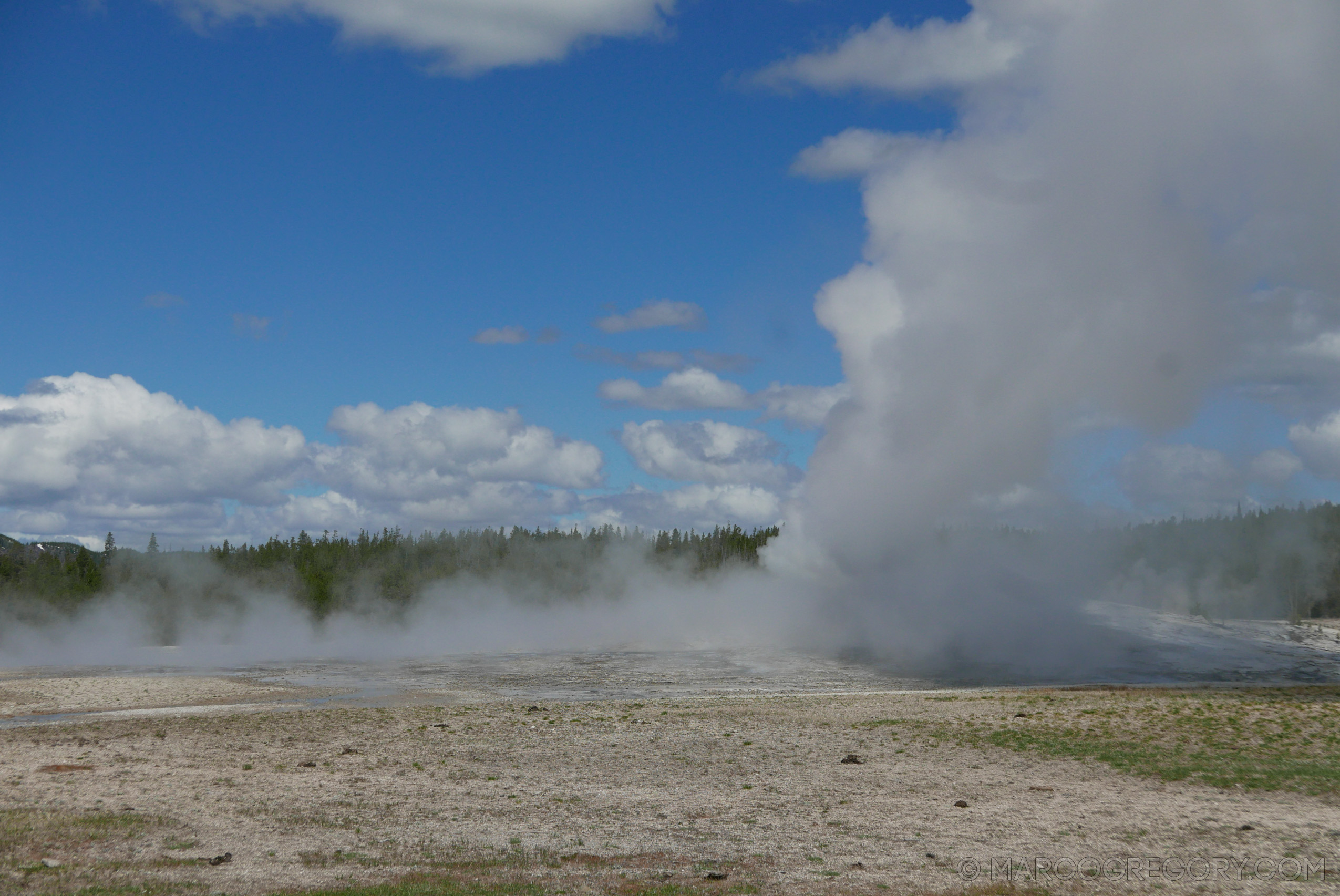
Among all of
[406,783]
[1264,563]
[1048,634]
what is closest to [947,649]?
[1048,634]

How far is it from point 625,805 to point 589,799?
1.12m

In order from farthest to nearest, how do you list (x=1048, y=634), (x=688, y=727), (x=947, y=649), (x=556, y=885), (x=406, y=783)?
(x=1048, y=634) < (x=947, y=649) < (x=688, y=727) < (x=406, y=783) < (x=556, y=885)

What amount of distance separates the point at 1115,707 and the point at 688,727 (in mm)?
16940

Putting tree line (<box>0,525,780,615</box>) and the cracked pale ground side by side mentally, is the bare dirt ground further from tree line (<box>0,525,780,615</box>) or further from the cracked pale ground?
tree line (<box>0,525,780,615</box>)

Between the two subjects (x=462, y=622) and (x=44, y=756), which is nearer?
(x=44, y=756)

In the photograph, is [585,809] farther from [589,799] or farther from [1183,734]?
[1183,734]

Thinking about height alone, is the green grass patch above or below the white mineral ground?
above

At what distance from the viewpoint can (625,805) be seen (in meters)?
22.5

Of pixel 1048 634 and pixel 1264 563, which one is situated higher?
pixel 1264 563

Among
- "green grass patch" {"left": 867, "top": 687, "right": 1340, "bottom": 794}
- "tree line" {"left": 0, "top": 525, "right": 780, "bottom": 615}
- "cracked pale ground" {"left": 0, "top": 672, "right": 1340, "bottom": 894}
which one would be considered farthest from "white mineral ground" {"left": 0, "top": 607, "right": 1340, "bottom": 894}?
"tree line" {"left": 0, "top": 525, "right": 780, "bottom": 615}

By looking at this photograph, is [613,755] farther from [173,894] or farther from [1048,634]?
[1048,634]

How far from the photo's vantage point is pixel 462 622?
386 feet

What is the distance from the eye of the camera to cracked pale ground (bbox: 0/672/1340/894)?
16500 millimetres

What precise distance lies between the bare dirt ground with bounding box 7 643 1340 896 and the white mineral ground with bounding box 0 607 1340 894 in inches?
3.8
